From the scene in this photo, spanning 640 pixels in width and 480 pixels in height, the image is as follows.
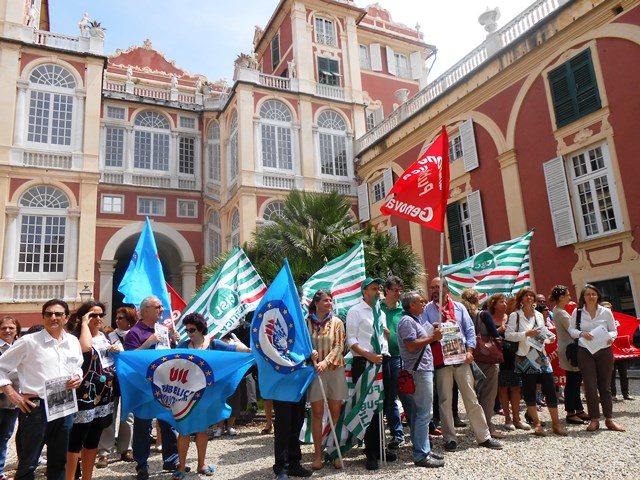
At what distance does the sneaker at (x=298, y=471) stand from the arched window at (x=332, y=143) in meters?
17.4

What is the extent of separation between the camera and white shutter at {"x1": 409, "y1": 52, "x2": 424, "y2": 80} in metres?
29.6

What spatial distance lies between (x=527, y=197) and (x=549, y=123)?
209 centimetres

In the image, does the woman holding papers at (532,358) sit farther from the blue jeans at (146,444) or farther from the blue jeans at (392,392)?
the blue jeans at (146,444)

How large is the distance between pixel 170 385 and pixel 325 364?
1557 mm

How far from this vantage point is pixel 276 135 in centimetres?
2084

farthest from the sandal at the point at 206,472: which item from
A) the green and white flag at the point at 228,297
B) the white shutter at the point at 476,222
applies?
the white shutter at the point at 476,222

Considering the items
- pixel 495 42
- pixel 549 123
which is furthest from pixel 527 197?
pixel 495 42

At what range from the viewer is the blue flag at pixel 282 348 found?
4.76m

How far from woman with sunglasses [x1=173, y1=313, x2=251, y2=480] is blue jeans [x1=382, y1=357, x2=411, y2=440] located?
66.8 inches

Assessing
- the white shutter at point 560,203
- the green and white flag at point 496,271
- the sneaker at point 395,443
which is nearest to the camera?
the sneaker at point 395,443

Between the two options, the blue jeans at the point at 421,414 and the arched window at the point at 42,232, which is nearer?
the blue jeans at the point at 421,414

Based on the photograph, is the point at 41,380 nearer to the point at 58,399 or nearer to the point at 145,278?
the point at 58,399

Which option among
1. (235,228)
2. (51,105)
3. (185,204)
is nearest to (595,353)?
(235,228)

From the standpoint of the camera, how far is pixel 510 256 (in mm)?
8773
